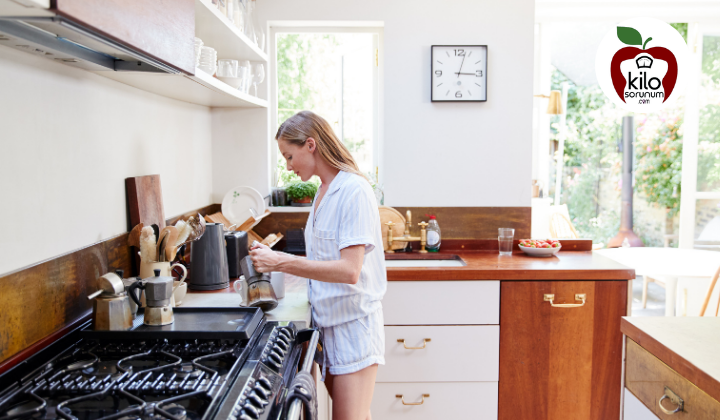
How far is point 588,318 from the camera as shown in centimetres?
257

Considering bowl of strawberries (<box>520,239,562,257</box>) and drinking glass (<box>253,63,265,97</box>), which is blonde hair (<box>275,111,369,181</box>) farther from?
bowl of strawberries (<box>520,239,562,257</box>)

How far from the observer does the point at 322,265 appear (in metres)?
1.65

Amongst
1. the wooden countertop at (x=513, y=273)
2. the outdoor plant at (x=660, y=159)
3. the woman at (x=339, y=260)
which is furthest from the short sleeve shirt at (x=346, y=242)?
the outdoor plant at (x=660, y=159)

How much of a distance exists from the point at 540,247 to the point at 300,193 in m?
1.32

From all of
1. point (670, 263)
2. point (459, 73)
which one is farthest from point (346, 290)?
point (670, 263)

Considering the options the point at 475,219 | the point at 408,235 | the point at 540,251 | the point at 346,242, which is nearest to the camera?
the point at 346,242

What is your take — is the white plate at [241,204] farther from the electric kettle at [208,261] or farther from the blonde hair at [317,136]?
the blonde hair at [317,136]

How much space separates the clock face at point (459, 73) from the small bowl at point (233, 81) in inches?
45.2

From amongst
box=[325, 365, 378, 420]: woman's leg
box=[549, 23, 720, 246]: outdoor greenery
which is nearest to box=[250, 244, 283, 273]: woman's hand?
box=[325, 365, 378, 420]: woman's leg

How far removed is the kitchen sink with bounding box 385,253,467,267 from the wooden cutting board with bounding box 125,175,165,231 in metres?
1.22

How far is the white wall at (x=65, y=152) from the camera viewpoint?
1.29 m

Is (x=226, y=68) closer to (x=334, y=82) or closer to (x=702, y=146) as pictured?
(x=334, y=82)

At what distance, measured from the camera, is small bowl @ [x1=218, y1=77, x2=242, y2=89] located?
222cm

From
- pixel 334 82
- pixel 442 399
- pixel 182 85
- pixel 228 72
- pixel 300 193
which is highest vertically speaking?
pixel 334 82
